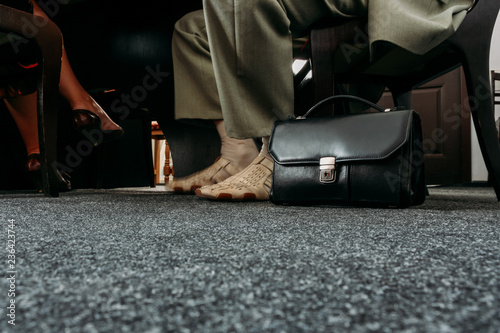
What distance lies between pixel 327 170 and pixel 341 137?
7 centimetres

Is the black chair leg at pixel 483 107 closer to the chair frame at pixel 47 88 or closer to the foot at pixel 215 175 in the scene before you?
the foot at pixel 215 175

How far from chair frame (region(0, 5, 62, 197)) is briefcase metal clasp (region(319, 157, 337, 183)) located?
67 centimetres

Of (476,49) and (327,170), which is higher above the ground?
(476,49)

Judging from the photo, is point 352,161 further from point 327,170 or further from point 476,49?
point 476,49

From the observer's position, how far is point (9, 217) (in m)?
0.49

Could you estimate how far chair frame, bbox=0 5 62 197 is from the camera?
85cm

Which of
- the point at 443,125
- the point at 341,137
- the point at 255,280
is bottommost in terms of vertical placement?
the point at 255,280

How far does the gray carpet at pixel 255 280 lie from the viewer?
0.14 meters

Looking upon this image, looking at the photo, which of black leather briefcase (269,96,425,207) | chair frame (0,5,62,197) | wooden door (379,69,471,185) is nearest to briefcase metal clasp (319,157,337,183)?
black leather briefcase (269,96,425,207)

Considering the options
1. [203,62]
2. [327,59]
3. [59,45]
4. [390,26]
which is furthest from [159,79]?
[390,26]

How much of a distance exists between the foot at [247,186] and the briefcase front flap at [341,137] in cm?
11

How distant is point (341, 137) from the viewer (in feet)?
2.11

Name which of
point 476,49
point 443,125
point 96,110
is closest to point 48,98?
point 96,110

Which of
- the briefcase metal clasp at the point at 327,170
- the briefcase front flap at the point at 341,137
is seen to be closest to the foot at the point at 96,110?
the briefcase front flap at the point at 341,137
